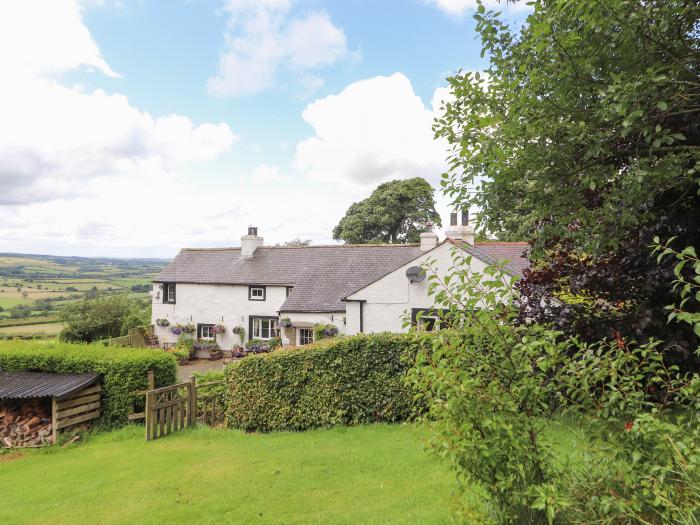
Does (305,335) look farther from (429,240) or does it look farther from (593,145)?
(593,145)

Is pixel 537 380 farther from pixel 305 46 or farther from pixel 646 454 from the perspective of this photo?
pixel 305 46

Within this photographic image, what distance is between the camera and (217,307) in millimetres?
27953

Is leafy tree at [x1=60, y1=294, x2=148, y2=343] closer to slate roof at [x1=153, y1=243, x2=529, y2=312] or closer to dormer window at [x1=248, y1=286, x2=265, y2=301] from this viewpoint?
slate roof at [x1=153, y1=243, x2=529, y2=312]

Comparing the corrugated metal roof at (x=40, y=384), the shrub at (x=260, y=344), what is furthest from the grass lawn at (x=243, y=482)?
the shrub at (x=260, y=344)

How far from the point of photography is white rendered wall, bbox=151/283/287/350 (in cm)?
2711

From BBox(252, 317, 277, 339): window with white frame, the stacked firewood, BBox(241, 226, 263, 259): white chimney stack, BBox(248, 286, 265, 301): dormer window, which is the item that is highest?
BBox(241, 226, 263, 259): white chimney stack

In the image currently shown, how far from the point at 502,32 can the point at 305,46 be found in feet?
23.5

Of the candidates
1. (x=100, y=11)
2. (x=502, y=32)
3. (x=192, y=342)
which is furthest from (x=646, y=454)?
(x=192, y=342)

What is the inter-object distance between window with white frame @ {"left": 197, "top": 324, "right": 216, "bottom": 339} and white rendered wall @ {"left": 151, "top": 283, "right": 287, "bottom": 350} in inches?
13.8

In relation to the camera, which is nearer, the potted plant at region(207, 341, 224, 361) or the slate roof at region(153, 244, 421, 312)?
the slate roof at region(153, 244, 421, 312)

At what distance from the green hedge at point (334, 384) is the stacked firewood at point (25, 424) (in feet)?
22.6

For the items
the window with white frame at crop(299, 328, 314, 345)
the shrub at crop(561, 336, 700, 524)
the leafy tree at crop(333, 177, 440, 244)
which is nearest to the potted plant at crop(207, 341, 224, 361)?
the window with white frame at crop(299, 328, 314, 345)

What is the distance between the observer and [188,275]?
29.2 metres

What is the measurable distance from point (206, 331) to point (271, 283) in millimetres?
6005
